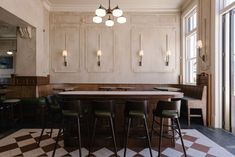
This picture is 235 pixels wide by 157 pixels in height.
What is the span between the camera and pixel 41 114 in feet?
19.4

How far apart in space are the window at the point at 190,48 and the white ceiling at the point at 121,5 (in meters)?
0.70

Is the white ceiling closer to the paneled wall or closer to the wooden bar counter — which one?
the paneled wall

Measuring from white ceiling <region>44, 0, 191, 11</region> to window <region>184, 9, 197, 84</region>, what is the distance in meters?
0.70

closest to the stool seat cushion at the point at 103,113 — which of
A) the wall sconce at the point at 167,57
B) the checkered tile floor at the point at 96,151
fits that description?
the checkered tile floor at the point at 96,151

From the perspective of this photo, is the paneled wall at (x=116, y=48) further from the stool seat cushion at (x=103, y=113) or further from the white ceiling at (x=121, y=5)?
the stool seat cushion at (x=103, y=113)

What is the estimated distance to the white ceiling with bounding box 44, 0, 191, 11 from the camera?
736 centimetres

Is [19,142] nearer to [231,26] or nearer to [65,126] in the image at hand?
[65,126]

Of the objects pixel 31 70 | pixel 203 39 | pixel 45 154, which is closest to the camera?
pixel 45 154

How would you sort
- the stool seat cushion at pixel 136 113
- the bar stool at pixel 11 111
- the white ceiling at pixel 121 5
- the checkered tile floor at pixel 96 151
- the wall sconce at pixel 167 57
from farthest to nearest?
1. the wall sconce at pixel 167 57
2. the white ceiling at pixel 121 5
3. the bar stool at pixel 11 111
4. the checkered tile floor at pixel 96 151
5. the stool seat cushion at pixel 136 113

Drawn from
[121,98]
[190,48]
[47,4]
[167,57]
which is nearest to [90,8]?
[47,4]

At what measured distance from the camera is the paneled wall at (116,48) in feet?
25.4

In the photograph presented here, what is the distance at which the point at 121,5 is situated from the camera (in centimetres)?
762

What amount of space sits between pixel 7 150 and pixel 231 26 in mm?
5377

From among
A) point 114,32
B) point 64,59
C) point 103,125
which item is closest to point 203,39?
point 114,32
